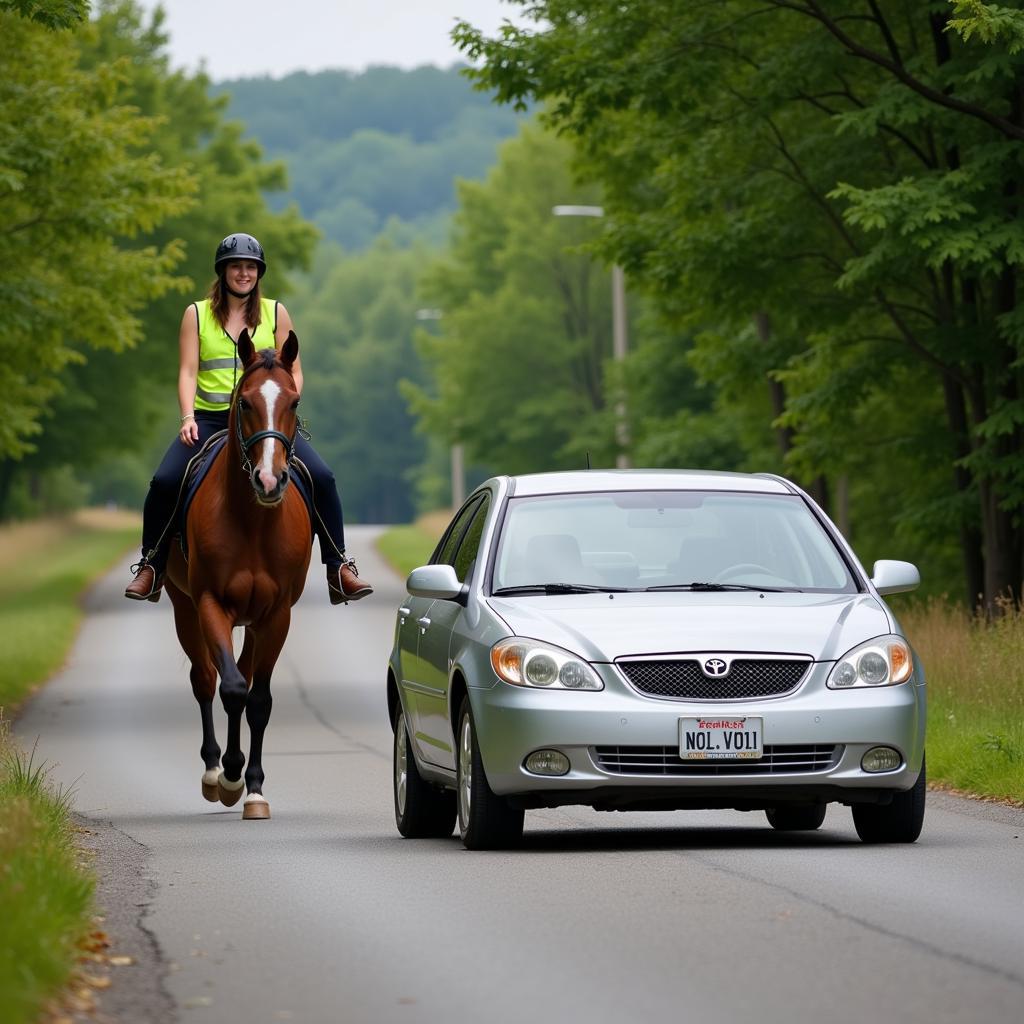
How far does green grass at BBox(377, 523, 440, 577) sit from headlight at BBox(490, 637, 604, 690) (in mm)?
42936

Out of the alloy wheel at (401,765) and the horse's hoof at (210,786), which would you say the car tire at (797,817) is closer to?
the alloy wheel at (401,765)

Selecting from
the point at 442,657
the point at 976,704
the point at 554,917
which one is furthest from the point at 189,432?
the point at 976,704

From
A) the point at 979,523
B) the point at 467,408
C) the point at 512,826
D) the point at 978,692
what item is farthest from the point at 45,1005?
the point at 467,408

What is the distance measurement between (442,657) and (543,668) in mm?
1110

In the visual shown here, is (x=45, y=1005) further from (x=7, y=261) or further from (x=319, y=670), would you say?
(x=319, y=670)

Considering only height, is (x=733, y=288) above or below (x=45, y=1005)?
above

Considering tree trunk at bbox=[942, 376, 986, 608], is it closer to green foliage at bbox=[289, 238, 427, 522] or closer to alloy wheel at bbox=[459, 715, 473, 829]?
alloy wheel at bbox=[459, 715, 473, 829]

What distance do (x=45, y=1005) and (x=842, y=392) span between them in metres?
20.8

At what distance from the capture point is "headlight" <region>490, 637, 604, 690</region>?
38.0 ft

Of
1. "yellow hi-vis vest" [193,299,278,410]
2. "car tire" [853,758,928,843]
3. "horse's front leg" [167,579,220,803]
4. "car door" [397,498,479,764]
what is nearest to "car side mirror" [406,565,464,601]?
"car door" [397,498,479,764]

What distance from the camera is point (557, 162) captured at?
71.4 metres

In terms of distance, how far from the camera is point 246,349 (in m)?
14.0

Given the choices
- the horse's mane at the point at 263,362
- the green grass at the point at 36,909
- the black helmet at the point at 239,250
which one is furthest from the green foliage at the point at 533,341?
the green grass at the point at 36,909

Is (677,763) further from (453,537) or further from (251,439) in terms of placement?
(251,439)
